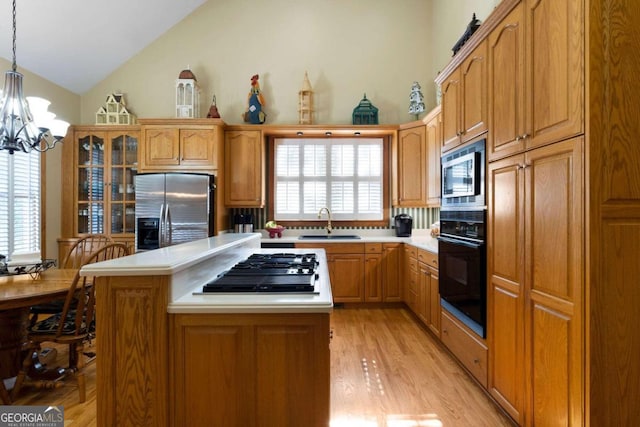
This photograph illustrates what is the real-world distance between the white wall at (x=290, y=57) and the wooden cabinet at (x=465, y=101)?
1.95 meters

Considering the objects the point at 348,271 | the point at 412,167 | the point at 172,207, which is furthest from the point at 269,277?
the point at 412,167

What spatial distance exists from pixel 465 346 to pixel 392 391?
0.63 meters

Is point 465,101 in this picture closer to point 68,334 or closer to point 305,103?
point 305,103

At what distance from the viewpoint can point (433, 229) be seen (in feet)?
12.7

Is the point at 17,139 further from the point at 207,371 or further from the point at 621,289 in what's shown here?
the point at 621,289

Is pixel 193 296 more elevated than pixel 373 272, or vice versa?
pixel 193 296

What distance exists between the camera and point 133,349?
1220 mm

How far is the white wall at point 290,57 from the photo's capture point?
4.59m

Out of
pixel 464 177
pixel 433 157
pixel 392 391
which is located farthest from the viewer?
pixel 433 157

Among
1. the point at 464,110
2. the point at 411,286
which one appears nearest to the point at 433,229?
the point at 411,286

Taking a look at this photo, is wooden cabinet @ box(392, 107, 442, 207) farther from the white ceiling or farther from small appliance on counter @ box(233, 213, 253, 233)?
the white ceiling

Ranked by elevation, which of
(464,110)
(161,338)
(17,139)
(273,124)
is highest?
(273,124)

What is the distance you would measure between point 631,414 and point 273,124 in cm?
426

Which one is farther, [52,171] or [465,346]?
[52,171]
